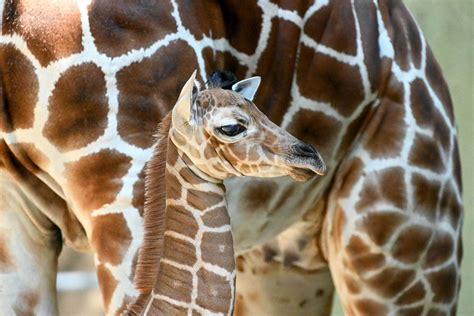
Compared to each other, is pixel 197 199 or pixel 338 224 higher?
pixel 197 199

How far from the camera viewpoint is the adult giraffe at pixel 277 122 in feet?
10.3

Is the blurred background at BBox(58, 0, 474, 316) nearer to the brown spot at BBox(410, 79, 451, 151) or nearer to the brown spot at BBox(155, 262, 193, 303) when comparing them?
the brown spot at BBox(410, 79, 451, 151)

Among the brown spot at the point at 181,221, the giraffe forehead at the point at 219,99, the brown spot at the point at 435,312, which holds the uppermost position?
the giraffe forehead at the point at 219,99

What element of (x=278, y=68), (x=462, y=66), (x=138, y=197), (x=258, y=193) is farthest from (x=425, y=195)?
(x=462, y=66)

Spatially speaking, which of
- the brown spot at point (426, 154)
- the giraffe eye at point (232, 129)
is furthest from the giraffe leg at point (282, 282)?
the giraffe eye at point (232, 129)

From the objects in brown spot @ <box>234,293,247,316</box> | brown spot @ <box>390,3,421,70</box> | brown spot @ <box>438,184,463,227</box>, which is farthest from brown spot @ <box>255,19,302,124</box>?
brown spot @ <box>234,293,247,316</box>

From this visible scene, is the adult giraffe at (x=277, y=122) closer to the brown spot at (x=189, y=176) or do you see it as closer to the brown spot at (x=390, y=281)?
the brown spot at (x=390, y=281)

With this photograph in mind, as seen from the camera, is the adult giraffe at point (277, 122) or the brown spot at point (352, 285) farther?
the brown spot at point (352, 285)

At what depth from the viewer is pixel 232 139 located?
108 inches

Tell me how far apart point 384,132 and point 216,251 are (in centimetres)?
124

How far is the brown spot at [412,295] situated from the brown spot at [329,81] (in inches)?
25.9

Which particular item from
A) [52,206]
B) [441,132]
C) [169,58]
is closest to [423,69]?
[441,132]

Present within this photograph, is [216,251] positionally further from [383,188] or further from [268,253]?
[268,253]

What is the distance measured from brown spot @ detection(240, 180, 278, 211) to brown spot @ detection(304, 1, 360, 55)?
0.48 m
